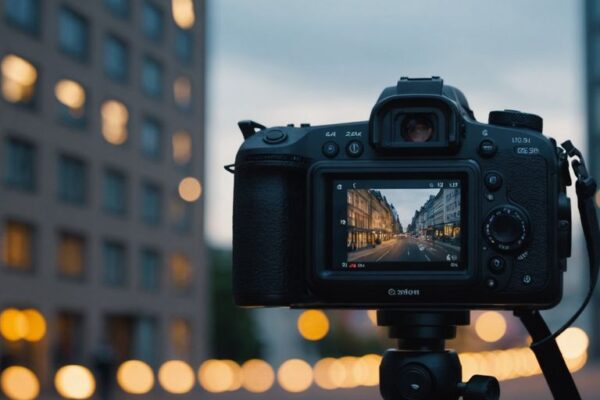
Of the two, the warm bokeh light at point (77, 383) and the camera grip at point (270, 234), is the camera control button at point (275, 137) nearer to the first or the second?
the camera grip at point (270, 234)

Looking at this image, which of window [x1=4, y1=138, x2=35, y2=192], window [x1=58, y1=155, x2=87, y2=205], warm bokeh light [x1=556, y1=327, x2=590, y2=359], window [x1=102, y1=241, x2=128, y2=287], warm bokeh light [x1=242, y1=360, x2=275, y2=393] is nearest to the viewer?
window [x1=4, y1=138, x2=35, y2=192]

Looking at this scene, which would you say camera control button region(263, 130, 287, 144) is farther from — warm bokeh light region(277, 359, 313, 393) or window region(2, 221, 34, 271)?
window region(2, 221, 34, 271)

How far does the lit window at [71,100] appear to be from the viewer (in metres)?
41.6

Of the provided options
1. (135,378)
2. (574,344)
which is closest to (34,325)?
(135,378)

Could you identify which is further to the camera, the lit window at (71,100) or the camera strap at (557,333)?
the lit window at (71,100)

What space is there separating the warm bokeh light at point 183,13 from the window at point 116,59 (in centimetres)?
536

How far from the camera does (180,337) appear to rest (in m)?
52.9

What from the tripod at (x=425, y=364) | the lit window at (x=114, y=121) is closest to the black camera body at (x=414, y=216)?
the tripod at (x=425, y=364)

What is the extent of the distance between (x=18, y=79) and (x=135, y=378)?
10490 millimetres

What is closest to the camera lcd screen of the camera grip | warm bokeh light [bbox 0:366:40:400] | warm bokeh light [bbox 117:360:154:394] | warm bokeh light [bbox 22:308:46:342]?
the camera grip

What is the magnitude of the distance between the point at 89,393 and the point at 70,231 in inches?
535

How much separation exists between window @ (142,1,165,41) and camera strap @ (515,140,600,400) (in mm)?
46083

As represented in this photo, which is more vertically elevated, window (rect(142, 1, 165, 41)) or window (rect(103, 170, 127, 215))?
window (rect(142, 1, 165, 41))

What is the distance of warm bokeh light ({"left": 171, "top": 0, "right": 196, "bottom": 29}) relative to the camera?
170 feet
